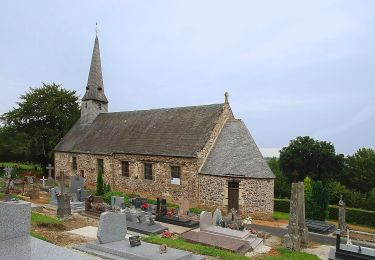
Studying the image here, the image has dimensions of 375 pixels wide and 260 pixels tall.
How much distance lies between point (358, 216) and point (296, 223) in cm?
1073

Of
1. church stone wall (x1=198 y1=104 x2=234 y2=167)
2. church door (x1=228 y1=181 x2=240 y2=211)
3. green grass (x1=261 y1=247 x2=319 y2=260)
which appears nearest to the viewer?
green grass (x1=261 y1=247 x2=319 y2=260)

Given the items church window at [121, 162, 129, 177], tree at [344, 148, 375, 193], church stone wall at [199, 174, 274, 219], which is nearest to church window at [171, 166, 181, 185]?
church stone wall at [199, 174, 274, 219]

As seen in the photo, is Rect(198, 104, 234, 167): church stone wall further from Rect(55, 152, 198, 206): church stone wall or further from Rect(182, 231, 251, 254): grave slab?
Rect(182, 231, 251, 254): grave slab

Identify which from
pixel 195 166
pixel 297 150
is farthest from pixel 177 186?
pixel 297 150

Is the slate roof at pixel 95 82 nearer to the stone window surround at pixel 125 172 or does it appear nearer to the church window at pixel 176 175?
the stone window surround at pixel 125 172

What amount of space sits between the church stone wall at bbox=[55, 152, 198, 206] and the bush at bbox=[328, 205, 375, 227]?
978 cm

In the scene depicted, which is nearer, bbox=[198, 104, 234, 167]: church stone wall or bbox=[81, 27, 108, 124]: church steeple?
bbox=[198, 104, 234, 167]: church stone wall

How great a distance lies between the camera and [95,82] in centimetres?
3312

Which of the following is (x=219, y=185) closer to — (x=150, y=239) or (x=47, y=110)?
(x=150, y=239)

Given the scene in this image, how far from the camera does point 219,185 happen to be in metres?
20.3

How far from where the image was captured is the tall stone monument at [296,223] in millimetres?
13000

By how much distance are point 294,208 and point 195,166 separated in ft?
28.7

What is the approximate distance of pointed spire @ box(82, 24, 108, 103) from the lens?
32.9 metres

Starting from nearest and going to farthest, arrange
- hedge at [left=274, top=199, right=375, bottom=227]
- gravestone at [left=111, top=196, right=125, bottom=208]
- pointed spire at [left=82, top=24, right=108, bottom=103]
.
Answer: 1. gravestone at [left=111, top=196, right=125, bottom=208]
2. hedge at [left=274, top=199, right=375, bottom=227]
3. pointed spire at [left=82, top=24, right=108, bottom=103]
